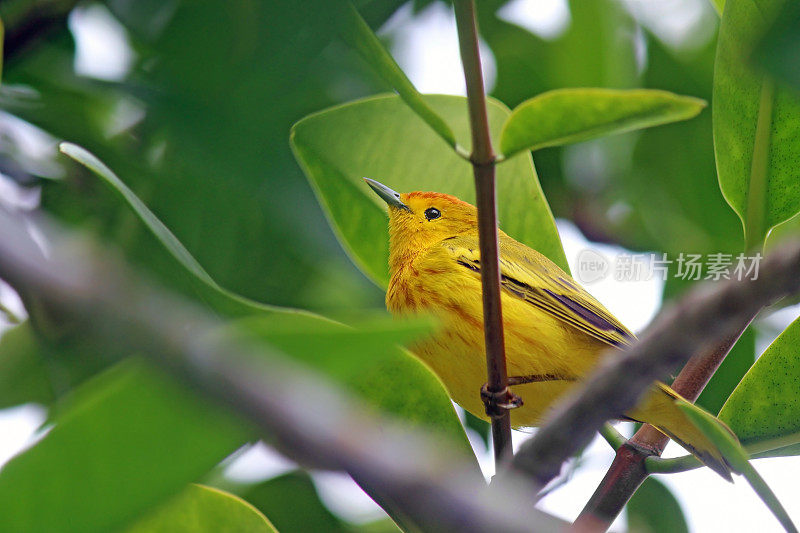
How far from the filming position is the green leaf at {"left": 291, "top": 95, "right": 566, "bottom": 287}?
1939 mm

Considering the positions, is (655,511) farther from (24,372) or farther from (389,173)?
(24,372)

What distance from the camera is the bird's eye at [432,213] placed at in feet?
9.57

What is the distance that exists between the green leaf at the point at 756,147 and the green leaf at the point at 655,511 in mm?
925

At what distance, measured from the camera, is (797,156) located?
174cm

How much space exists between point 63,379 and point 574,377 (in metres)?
1.28

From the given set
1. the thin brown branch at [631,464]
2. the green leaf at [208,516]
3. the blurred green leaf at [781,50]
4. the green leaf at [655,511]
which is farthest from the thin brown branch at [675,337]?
the green leaf at [655,511]

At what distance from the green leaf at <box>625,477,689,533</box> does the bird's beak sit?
1.06 meters

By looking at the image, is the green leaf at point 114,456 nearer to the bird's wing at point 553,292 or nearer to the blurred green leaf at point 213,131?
the blurred green leaf at point 213,131

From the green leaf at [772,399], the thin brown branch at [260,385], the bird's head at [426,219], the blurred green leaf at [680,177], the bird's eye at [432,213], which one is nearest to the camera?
the thin brown branch at [260,385]

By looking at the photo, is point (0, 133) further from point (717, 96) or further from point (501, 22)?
point (717, 96)

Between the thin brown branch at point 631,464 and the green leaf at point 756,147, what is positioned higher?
the green leaf at point 756,147

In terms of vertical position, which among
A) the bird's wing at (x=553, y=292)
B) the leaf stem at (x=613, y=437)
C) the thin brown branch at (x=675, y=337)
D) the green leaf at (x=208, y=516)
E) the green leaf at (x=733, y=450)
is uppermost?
the thin brown branch at (x=675, y=337)

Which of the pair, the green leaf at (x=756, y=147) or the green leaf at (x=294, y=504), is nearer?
the green leaf at (x=756, y=147)

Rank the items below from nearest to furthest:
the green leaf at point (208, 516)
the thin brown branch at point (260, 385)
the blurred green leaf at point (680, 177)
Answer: the thin brown branch at point (260, 385), the green leaf at point (208, 516), the blurred green leaf at point (680, 177)
